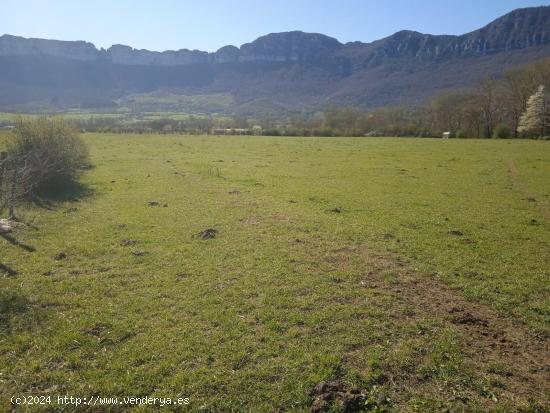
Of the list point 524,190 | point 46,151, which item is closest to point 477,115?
point 524,190

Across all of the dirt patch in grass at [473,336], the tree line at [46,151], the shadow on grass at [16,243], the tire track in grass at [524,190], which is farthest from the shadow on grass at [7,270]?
the tire track in grass at [524,190]

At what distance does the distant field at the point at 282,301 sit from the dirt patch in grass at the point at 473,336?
43mm

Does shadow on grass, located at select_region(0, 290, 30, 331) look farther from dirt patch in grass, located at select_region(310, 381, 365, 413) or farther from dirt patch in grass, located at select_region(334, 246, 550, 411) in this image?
dirt patch in grass, located at select_region(334, 246, 550, 411)

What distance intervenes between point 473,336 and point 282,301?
448cm

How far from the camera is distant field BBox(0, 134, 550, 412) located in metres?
7.23

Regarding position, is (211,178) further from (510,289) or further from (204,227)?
(510,289)

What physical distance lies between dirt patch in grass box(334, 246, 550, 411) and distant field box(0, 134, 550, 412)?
0.04 m

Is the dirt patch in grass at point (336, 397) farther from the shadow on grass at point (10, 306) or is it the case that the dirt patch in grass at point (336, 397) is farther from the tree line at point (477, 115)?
the tree line at point (477, 115)

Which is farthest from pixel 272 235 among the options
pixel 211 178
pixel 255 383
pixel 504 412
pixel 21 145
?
pixel 21 145

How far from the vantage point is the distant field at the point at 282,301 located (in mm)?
7230

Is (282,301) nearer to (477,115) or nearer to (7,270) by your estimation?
(7,270)

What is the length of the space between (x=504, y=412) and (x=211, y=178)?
25293 millimetres

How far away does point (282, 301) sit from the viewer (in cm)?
1029

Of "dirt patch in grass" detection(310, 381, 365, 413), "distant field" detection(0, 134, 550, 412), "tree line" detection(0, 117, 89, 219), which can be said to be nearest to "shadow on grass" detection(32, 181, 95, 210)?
"tree line" detection(0, 117, 89, 219)
